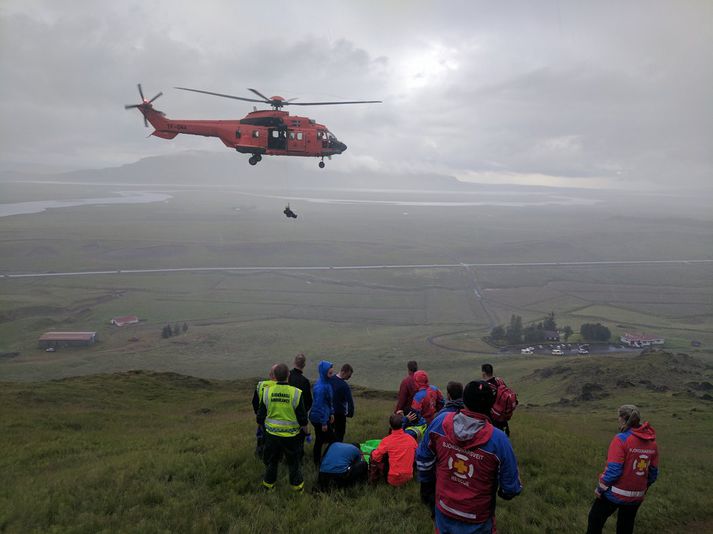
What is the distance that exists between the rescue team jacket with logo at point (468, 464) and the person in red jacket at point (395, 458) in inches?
137

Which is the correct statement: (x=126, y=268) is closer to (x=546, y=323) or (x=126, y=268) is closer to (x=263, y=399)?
(x=546, y=323)

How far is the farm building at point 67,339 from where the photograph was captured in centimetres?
6284

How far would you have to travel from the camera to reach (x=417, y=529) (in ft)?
22.9

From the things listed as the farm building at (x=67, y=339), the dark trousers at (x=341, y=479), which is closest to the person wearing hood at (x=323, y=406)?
the dark trousers at (x=341, y=479)

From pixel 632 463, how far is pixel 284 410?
17.2 ft

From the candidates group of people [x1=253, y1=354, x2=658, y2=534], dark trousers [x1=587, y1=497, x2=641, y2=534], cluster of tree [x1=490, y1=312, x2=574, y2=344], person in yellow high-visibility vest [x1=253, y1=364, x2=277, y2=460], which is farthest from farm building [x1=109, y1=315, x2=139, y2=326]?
dark trousers [x1=587, y1=497, x2=641, y2=534]

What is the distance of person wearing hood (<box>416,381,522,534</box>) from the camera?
440cm

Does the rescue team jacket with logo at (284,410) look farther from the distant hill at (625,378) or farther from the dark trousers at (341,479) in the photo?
the distant hill at (625,378)

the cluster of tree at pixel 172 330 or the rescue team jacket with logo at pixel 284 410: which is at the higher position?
the rescue team jacket with logo at pixel 284 410

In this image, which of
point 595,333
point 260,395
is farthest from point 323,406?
point 595,333

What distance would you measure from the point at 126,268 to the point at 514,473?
148 meters

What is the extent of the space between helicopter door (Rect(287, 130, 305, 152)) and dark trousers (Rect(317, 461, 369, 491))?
2264 cm

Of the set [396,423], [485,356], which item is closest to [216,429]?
[396,423]

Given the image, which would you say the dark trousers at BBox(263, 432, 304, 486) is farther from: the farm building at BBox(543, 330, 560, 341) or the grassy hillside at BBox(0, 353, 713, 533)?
the farm building at BBox(543, 330, 560, 341)
